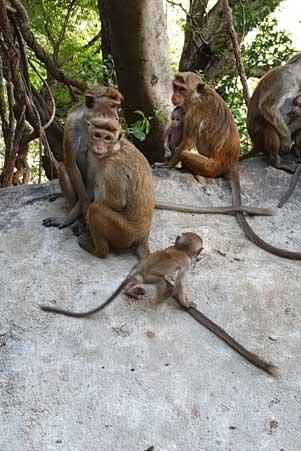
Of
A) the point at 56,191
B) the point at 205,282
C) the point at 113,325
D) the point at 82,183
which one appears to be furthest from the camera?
the point at 56,191

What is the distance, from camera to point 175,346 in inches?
149

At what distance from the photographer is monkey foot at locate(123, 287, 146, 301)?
419 centimetres

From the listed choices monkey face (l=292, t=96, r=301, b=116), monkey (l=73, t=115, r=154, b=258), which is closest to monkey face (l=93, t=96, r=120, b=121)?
monkey (l=73, t=115, r=154, b=258)

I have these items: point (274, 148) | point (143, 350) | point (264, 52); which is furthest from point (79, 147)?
point (264, 52)

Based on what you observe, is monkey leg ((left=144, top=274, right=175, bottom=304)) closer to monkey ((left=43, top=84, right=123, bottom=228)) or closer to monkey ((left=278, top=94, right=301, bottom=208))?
monkey ((left=43, top=84, right=123, bottom=228))

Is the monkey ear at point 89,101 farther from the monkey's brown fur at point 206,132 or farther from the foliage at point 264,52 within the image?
the foliage at point 264,52

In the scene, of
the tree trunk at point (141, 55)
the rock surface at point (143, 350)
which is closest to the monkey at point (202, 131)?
the tree trunk at point (141, 55)

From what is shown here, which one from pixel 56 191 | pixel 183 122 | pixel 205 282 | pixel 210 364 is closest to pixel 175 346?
pixel 210 364

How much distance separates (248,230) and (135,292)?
4.67 feet

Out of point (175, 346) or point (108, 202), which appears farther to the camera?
point (108, 202)

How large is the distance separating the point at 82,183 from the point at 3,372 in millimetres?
1897

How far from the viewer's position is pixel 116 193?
4.54m

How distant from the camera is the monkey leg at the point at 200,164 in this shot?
233 inches

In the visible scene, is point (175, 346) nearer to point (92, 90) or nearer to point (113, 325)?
point (113, 325)
